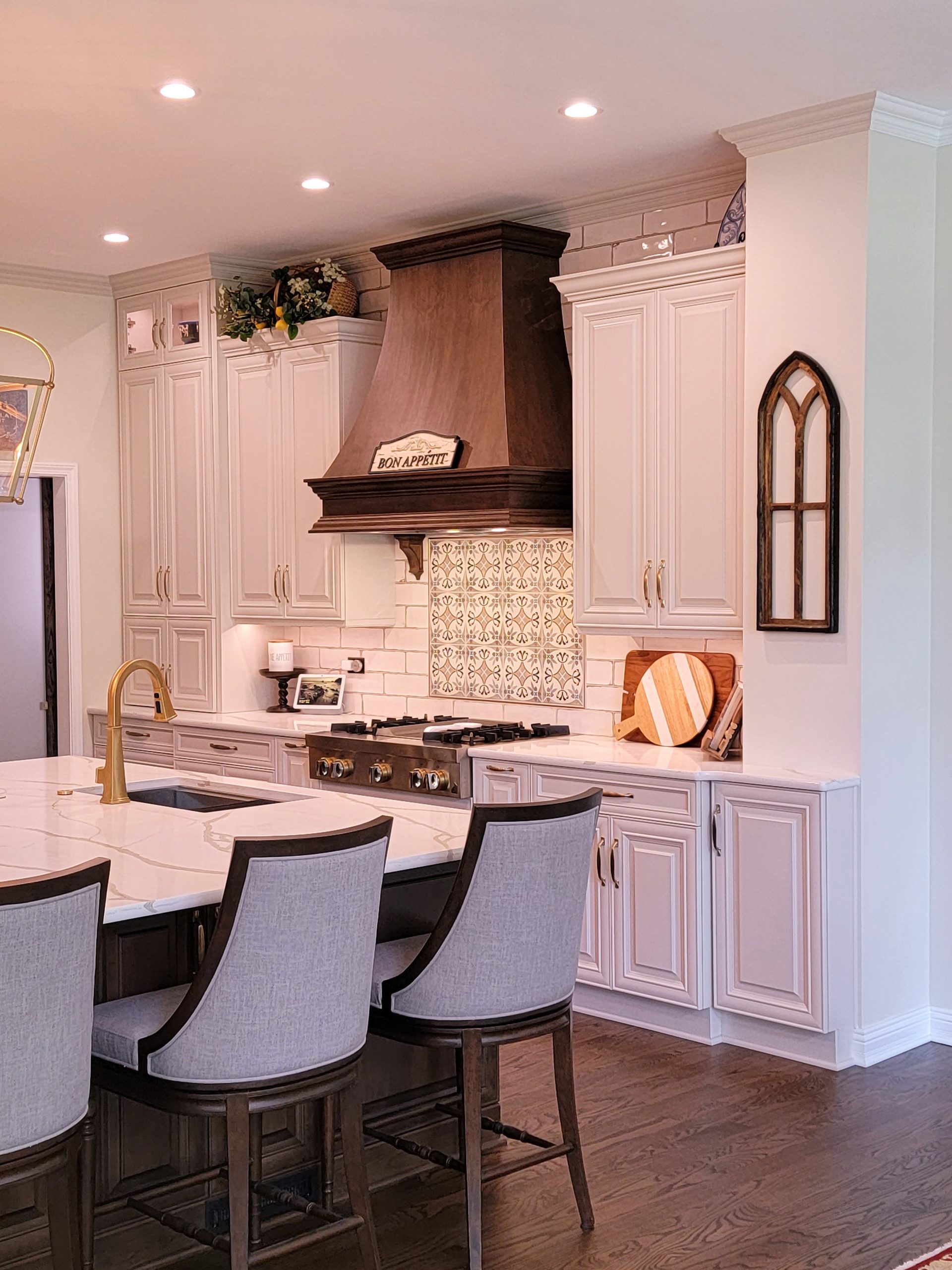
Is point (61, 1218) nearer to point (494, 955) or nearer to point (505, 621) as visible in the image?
point (494, 955)

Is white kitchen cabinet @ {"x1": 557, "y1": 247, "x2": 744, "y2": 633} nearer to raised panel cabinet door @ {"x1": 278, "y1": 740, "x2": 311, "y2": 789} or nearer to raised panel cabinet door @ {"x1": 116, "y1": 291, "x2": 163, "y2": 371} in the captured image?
raised panel cabinet door @ {"x1": 278, "y1": 740, "x2": 311, "y2": 789}

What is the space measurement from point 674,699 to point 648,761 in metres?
0.48

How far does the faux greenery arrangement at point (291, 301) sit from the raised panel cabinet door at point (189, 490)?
0.37 metres

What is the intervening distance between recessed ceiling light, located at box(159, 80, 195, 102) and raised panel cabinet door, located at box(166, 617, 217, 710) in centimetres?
296

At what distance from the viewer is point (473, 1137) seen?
315cm

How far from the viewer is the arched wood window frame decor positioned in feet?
15.2

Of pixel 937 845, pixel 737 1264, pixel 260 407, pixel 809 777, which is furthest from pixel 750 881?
pixel 260 407

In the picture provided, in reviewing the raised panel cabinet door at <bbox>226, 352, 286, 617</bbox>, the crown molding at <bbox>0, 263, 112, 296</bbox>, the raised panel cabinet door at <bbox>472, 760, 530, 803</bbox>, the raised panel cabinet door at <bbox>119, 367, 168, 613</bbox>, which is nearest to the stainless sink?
the raised panel cabinet door at <bbox>472, 760, 530, 803</bbox>

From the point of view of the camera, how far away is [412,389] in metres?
5.95

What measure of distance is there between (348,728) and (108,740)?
211cm

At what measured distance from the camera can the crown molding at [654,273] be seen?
4.93 meters

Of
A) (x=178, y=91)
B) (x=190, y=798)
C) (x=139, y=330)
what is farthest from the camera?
(x=139, y=330)

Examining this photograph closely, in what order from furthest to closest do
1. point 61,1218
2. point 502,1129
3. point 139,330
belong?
point 139,330
point 502,1129
point 61,1218

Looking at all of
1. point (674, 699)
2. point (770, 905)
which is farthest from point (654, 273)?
point (770, 905)
